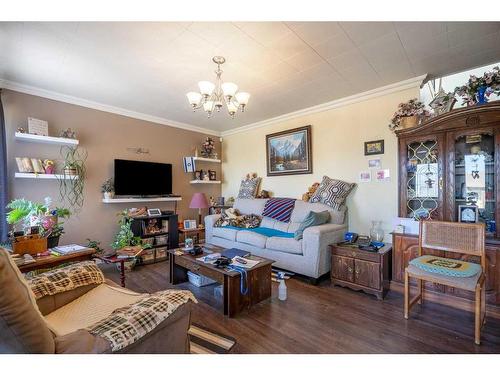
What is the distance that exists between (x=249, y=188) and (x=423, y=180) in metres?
2.74

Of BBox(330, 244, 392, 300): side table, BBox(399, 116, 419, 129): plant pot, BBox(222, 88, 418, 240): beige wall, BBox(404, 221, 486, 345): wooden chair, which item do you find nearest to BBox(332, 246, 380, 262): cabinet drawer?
BBox(330, 244, 392, 300): side table

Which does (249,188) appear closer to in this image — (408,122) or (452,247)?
(408,122)

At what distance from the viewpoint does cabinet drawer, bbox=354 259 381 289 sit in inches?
96.1

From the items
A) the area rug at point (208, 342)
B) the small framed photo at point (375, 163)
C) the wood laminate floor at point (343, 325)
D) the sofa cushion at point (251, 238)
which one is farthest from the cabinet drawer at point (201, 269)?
the small framed photo at point (375, 163)

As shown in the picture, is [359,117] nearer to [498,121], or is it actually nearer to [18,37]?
[498,121]

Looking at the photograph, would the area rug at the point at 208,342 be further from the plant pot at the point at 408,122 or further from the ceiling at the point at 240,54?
the plant pot at the point at 408,122

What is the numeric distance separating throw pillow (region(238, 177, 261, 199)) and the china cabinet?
8.02ft

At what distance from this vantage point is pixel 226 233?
375cm

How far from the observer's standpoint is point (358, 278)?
256 centimetres

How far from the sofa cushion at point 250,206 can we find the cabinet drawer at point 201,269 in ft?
5.94

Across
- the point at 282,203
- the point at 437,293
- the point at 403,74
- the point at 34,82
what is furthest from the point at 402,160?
the point at 34,82

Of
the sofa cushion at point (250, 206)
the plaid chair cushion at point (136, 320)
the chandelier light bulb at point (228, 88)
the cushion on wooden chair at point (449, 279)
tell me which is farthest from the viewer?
the sofa cushion at point (250, 206)

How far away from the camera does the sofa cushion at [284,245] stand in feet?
9.48

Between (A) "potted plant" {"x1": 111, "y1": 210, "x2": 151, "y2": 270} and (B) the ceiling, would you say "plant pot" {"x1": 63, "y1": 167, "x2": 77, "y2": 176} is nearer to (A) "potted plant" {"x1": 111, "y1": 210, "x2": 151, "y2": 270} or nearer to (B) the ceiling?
(A) "potted plant" {"x1": 111, "y1": 210, "x2": 151, "y2": 270}
